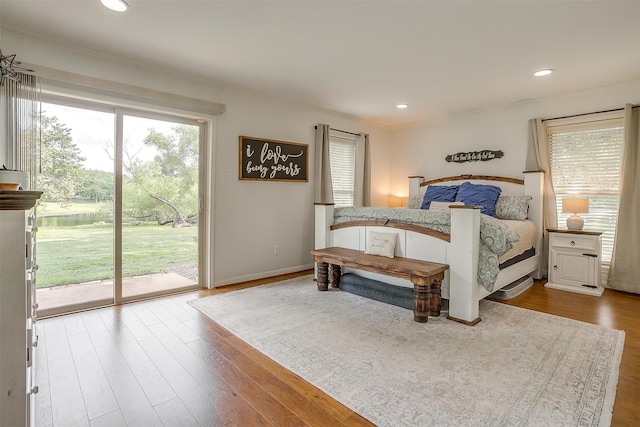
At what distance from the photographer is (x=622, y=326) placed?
103 inches

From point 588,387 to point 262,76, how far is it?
3.64 m

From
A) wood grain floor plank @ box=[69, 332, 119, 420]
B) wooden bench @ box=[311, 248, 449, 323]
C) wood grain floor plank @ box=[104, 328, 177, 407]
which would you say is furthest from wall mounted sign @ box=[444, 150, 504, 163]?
wood grain floor plank @ box=[69, 332, 119, 420]

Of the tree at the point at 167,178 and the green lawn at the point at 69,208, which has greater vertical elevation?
the tree at the point at 167,178

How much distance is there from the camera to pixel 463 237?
8.86ft

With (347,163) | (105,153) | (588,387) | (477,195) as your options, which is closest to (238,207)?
(105,153)

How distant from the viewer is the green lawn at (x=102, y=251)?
287 cm

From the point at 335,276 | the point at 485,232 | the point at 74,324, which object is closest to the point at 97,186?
the point at 74,324

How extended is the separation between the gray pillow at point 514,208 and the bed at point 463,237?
0.4 inches

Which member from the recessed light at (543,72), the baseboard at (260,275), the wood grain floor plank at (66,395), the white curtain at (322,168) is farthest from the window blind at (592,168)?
the wood grain floor plank at (66,395)

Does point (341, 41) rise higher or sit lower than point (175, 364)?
higher

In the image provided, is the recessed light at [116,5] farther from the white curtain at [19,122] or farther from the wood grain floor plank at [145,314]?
the wood grain floor plank at [145,314]

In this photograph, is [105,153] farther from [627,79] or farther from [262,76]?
[627,79]

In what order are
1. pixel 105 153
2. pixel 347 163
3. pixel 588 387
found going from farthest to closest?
1. pixel 347 163
2. pixel 105 153
3. pixel 588 387

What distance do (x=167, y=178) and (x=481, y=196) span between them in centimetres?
384
